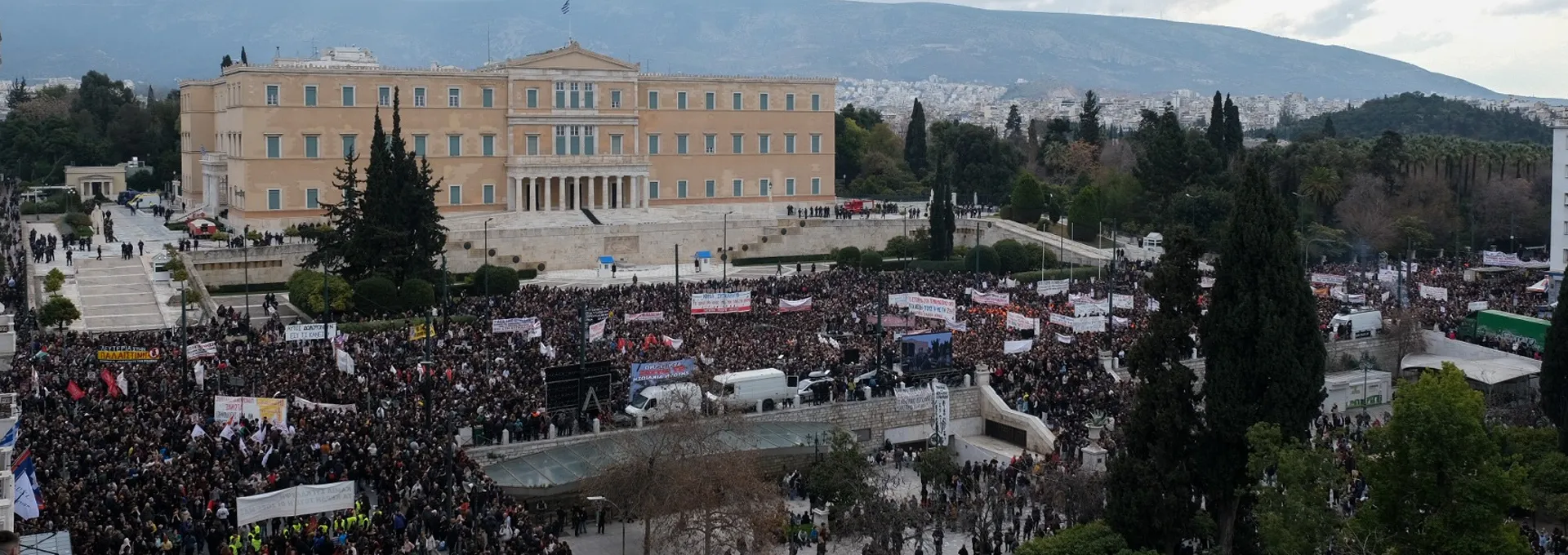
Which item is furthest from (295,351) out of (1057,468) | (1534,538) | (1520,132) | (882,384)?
(1520,132)

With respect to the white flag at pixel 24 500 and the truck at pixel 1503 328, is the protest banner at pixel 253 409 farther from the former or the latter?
the truck at pixel 1503 328

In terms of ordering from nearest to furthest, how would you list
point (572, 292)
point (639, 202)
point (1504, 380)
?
point (1504, 380)
point (572, 292)
point (639, 202)

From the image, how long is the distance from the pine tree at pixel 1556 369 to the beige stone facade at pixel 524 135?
41.2 metres

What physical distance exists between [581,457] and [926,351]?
9965 mm

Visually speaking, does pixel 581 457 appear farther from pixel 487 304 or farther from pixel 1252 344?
pixel 487 304

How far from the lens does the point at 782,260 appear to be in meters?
64.2

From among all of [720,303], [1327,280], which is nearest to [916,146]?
[1327,280]

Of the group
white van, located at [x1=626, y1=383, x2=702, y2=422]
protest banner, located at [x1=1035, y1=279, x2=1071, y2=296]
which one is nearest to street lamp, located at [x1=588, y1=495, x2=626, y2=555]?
white van, located at [x1=626, y1=383, x2=702, y2=422]

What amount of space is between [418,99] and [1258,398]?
45.0 metres

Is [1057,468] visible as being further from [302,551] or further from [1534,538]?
[302,551]

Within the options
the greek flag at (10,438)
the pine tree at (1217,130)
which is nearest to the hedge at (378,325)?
the greek flag at (10,438)

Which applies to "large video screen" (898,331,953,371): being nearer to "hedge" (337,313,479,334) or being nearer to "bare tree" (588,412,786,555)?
"bare tree" (588,412,786,555)

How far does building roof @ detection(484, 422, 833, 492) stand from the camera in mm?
27125

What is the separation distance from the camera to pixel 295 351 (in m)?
33.8
